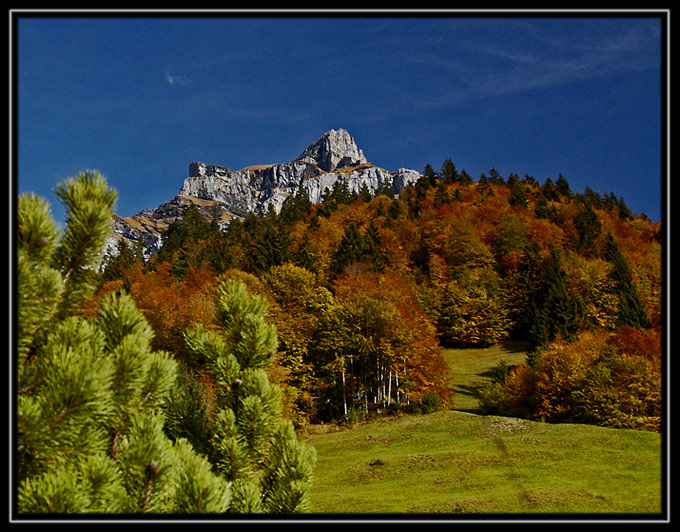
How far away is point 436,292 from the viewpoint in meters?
61.2

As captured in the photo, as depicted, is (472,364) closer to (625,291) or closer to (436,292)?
(436,292)

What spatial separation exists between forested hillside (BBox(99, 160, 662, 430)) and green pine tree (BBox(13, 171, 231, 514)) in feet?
1.08

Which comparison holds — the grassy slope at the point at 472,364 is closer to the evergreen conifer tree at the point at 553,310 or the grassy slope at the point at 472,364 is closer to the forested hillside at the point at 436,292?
the forested hillside at the point at 436,292

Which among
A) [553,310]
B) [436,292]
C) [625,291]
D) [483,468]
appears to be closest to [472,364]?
[553,310]

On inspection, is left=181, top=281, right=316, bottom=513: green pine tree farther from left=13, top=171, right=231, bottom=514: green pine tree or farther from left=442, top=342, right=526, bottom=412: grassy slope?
left=442, top=342, right=526, bottom=412: grassy slope

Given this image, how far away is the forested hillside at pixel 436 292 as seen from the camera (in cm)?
2805

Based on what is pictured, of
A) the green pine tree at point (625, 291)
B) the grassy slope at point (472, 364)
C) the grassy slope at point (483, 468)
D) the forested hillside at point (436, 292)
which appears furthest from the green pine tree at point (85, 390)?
the green pine tree at point (625, 291)

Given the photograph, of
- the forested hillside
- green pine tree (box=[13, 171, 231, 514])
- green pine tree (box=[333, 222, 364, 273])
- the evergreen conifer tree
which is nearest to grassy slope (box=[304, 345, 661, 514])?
the forested hillside

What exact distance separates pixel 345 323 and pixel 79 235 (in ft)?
117

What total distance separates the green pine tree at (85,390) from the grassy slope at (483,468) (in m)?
8.76

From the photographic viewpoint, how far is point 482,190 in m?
86.4

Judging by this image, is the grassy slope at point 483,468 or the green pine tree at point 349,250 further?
the green pine tree at point 349,250

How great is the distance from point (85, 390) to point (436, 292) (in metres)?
60.8
